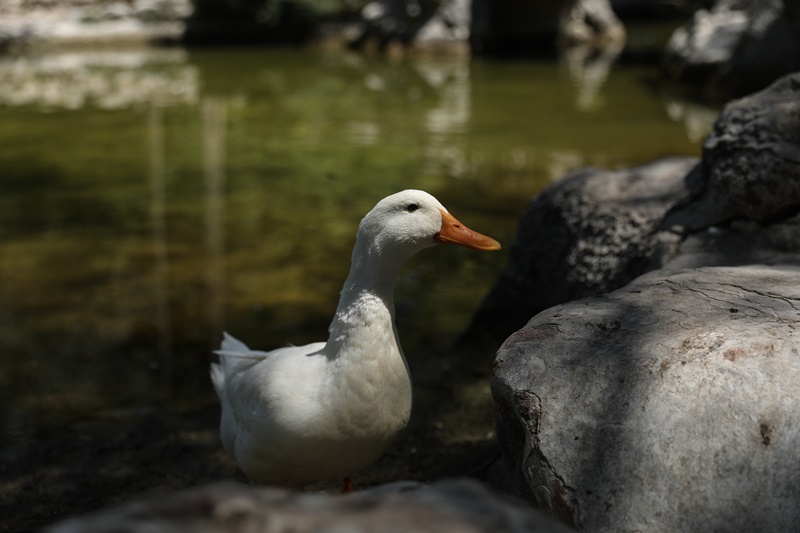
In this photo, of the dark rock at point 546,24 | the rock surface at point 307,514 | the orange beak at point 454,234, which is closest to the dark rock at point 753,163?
the orange beak at point 454,234

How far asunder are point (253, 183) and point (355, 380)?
5789mm

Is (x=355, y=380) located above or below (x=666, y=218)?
below

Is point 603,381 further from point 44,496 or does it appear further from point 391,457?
point 44,496

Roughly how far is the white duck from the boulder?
10817 mm

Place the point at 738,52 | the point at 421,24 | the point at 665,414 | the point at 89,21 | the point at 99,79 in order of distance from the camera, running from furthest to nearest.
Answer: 1. the point at 89,21
2. the point at 421,24
3. the point at 99,79
4. the point at 738,52
5. the point at 665,414

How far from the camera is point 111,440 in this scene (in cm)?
389

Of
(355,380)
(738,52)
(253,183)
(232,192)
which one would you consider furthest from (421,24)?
(355,380)

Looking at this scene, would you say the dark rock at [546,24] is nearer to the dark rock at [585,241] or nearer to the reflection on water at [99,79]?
the reflection on water at [99,79]

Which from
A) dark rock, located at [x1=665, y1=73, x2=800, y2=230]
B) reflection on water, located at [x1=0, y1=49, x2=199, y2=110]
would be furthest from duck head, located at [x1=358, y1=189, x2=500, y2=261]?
reflection on water, located at [x1=0, y1=49, x2=199, y2=110]

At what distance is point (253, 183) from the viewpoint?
824 cm

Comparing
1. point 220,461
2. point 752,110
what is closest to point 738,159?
point 752,110

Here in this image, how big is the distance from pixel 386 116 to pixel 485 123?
134cm

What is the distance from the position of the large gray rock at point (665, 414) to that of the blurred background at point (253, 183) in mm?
1365

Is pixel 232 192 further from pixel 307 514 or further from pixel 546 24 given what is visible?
pixel 546 24
